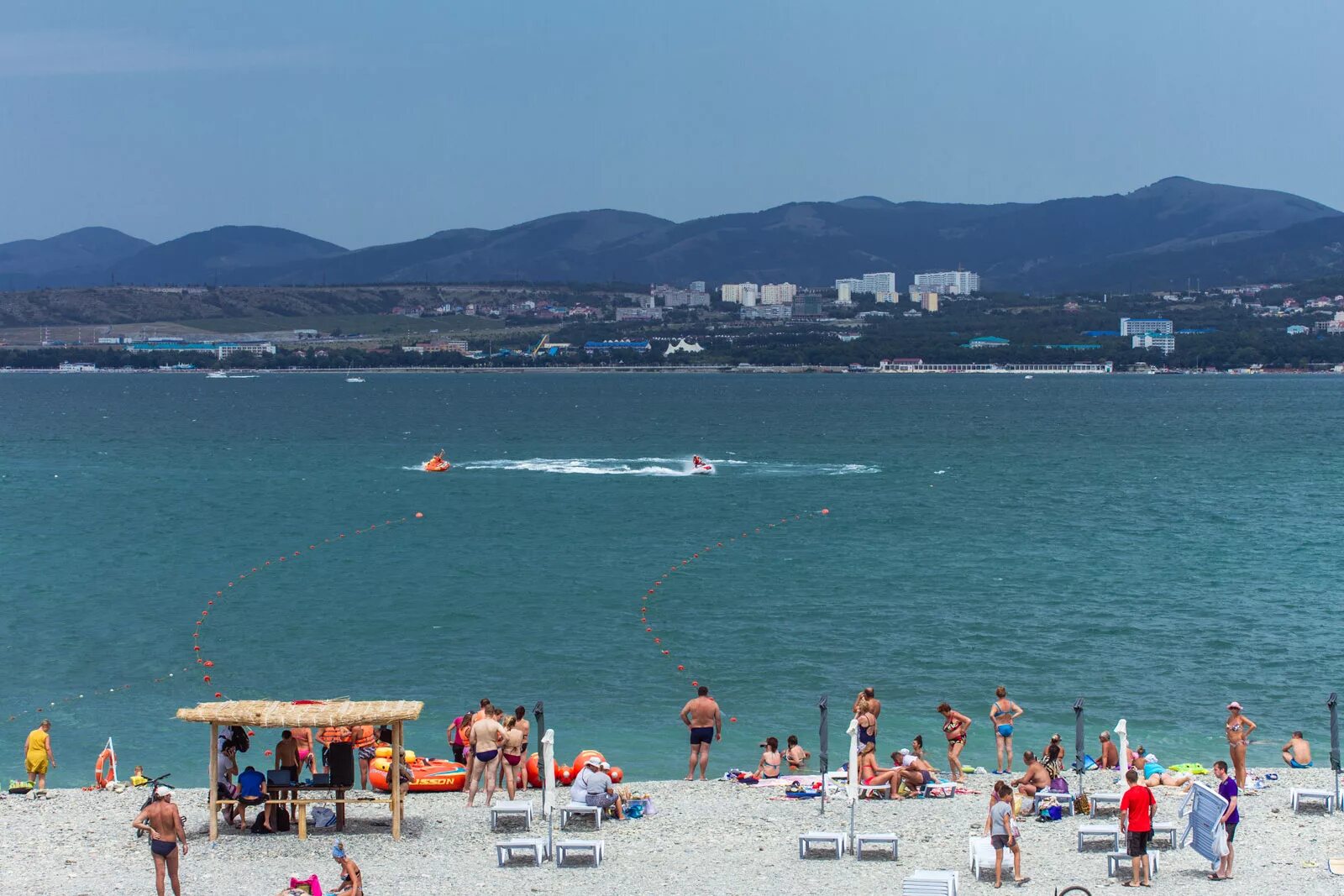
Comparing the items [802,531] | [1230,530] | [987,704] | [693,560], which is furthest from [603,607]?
[1230,530]

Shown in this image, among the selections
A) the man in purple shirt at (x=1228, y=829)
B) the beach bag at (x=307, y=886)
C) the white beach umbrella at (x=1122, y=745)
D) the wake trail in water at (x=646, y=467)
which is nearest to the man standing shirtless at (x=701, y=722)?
the white beach umbrella at (x=1122, y=745)

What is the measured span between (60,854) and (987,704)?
16.5 metres

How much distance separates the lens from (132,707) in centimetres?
2917

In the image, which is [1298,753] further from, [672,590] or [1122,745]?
[672,590]

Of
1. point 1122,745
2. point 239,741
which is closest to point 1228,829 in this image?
point 1122,745

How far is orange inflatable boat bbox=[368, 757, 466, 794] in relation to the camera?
67.8ft

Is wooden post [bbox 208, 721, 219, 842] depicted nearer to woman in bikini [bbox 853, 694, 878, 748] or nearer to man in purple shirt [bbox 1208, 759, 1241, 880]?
woman in bikini [bbox 853, 694, 878, 748]

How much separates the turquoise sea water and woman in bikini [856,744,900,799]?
13.2 feet

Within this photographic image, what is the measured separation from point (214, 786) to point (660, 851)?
489 centimetres

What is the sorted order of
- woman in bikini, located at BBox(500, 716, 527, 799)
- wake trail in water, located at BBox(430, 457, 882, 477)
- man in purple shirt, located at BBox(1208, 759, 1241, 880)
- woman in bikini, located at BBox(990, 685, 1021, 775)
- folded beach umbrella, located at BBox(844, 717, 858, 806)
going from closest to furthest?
man in purple shirt, located at BBox(1208, 759, 1241, 880) → folded beach umbrella, located at BBox(844, 717, 858, 806) → woman in bikini, located at BBox(500, 716, 527, 799) → woman in bikini, located at BBox(990, 685, 1021, 775) → wake trail in water, located at BBox(430, 457, 882, 477)

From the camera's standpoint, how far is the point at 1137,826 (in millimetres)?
16688

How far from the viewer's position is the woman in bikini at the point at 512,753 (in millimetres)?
20109

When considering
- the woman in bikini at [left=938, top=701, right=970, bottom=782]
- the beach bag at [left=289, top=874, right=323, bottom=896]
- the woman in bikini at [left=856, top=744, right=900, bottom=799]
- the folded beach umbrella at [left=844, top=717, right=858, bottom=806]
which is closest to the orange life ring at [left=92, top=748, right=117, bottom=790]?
the beach bag at [left=289, top=874, right=323, bottom=896]

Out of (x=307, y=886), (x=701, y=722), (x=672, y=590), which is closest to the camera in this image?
(x=307, y=886)
